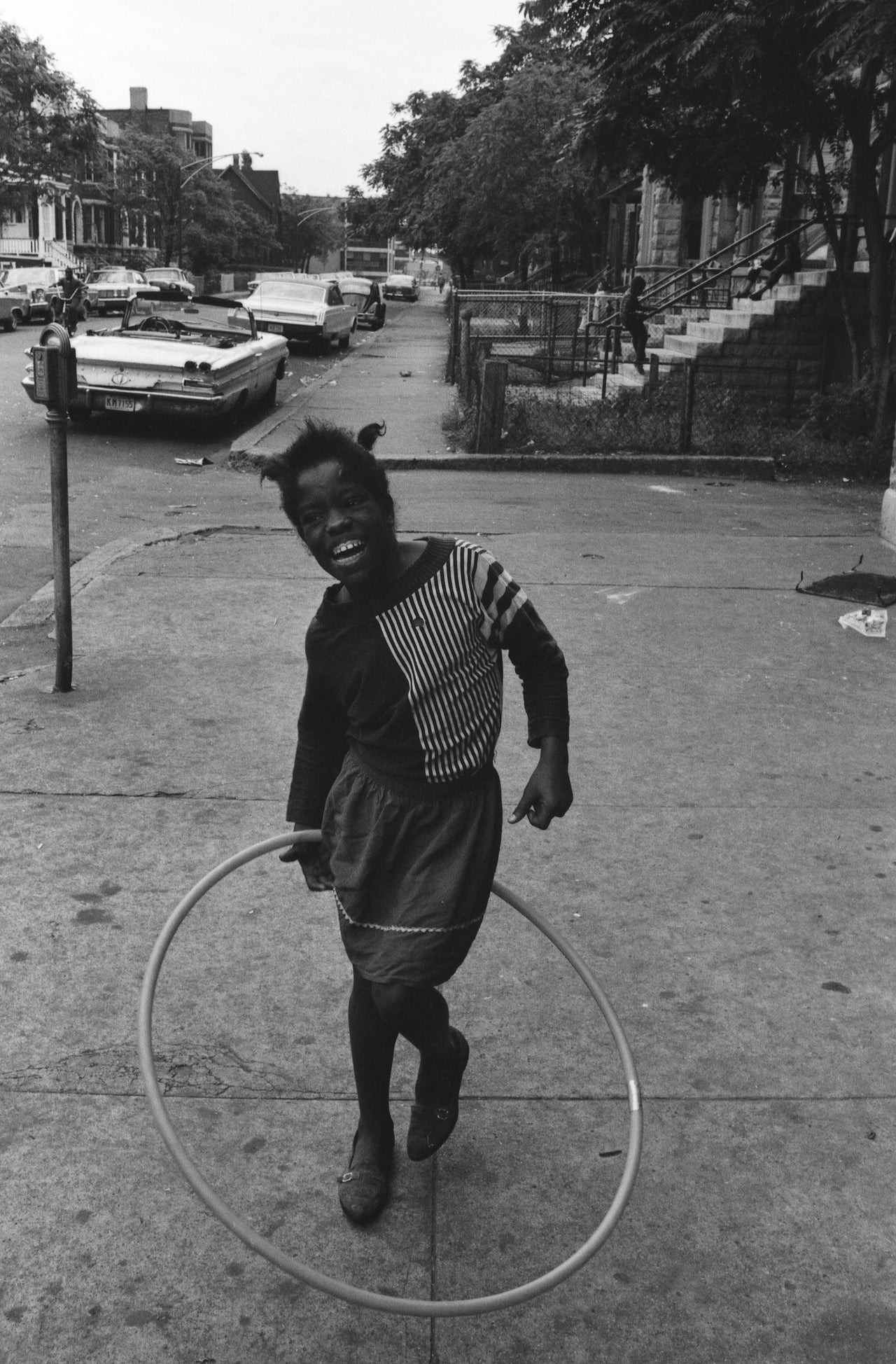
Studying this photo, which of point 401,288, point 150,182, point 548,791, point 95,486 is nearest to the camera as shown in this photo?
point 548,791

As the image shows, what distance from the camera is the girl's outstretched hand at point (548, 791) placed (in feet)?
8.71

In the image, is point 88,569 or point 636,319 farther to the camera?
point 636,319

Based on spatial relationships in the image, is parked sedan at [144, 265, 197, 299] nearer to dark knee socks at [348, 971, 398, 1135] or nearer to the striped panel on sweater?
the striped panel on sweater

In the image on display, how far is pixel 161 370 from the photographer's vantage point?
46.8 feet

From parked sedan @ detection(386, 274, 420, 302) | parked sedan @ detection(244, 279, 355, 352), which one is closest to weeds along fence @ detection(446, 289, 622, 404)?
parked sedan @ detection(244, 279, 355, 352)

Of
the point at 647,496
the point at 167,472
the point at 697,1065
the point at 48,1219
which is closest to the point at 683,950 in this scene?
the point at 697,1065

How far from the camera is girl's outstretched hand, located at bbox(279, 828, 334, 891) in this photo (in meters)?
2.88

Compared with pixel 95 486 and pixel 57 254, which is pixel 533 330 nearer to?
pixel 95 486

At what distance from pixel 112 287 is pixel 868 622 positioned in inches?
1537

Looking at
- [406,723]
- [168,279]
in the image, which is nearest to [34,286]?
[168,279]

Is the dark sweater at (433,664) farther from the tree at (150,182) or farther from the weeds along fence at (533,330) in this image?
the tree at (150,182)

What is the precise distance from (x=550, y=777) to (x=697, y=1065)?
106 cm

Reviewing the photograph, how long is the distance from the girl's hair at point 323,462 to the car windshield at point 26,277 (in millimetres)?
39124

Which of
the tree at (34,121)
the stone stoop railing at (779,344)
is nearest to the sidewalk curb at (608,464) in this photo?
the stone stoop railing at (779,344)
